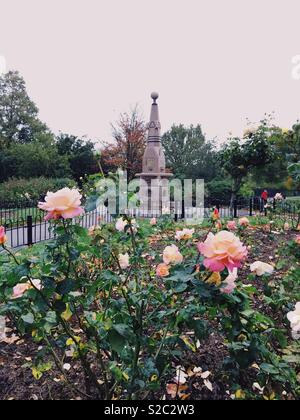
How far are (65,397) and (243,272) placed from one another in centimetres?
210

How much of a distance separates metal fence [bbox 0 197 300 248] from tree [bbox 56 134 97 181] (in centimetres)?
1442

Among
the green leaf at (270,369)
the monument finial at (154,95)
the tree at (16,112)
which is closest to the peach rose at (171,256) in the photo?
the green leaf at (270,369)

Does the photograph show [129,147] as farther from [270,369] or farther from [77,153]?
[270,369]

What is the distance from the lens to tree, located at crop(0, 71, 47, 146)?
1115 inches

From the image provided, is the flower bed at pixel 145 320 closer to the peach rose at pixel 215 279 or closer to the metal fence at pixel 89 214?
the peach rose at pixel 215 279

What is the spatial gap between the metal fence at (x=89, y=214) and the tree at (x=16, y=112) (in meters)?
19.2

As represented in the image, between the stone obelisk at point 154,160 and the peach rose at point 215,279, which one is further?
the stone obelisk at point 154,160

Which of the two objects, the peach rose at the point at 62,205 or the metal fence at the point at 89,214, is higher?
the peach rose at the point at 62,205

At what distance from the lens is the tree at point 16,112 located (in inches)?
1115

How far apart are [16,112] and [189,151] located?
61.2ft

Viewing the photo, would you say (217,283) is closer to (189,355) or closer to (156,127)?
(189,355)

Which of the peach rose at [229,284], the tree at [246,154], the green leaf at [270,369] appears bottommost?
the green leaf at [270,369]

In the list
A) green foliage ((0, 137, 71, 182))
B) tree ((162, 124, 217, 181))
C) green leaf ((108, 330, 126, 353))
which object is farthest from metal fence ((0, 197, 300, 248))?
tree ((162, 124, 217, 181))
